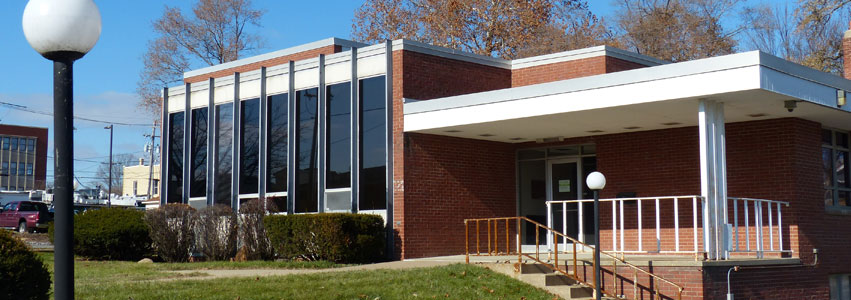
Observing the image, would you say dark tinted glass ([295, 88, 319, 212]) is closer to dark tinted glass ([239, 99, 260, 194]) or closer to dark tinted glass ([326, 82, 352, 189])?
dark tinted glass ([326, 82, 352, 189])

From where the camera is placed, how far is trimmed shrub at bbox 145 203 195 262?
1950cm

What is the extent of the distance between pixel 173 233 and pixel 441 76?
688 centimetres

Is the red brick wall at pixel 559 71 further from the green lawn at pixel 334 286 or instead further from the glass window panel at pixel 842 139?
the green lawn at pixel 334 286

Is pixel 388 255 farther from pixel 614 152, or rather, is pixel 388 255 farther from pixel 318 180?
pixel 614 152

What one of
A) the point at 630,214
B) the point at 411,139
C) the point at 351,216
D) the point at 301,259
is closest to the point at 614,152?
the point at 630,214

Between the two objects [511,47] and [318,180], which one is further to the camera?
[511,47]

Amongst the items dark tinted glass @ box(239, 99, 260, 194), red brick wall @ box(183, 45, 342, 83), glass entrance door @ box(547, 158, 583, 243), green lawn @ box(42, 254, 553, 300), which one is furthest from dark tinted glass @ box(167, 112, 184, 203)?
glass entrance door @ box(547, 158, 583, 243)

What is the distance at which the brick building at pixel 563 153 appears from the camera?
44.6ft

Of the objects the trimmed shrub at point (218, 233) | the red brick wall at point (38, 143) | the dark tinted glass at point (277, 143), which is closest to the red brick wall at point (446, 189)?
the dark tinted glass at point (277, 143)

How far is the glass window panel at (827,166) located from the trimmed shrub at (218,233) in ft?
39.3

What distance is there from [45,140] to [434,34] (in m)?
73.5

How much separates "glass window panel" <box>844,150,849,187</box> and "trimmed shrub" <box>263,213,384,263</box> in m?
8.93

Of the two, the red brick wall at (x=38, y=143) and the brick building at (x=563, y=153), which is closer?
the brick building at (x=563, y=153)

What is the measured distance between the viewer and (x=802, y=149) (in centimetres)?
1587
